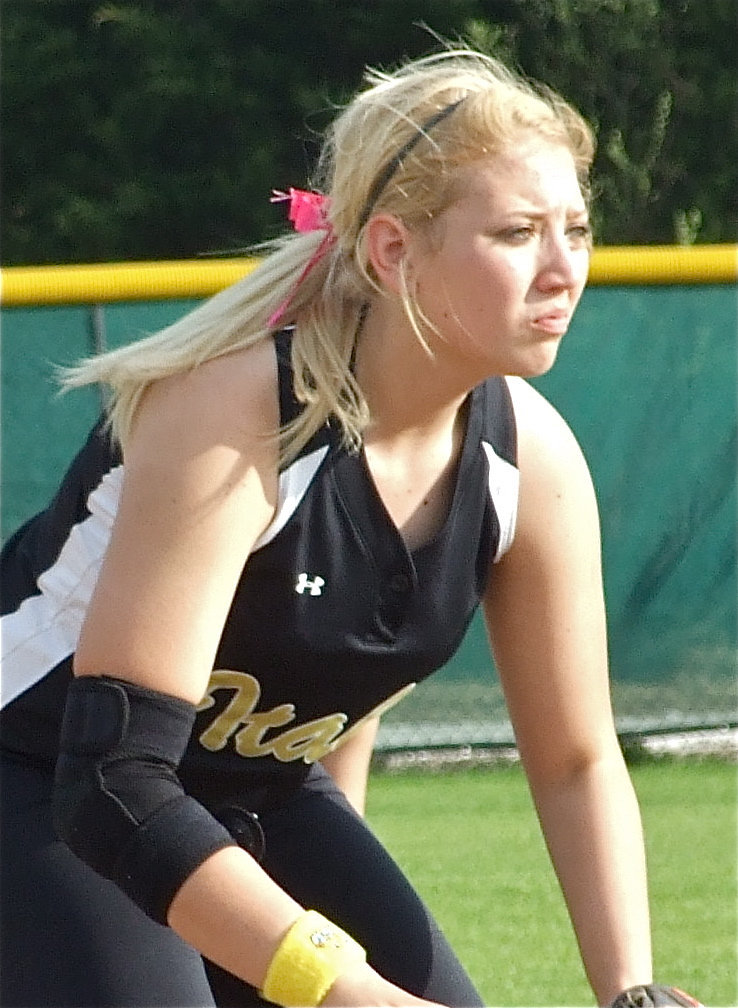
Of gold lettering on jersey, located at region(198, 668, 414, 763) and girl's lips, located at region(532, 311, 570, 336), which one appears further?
gold lettering on jersey, located at region(198, 668, 414, 763)

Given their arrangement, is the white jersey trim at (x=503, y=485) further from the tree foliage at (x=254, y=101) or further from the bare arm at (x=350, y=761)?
the tree foliage at (x=254, y=101)

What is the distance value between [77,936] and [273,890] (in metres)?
0.40

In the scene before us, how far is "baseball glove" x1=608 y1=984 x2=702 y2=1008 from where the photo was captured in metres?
2.28

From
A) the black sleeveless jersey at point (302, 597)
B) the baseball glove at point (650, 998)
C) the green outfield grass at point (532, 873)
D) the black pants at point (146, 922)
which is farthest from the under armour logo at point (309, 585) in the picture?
the green outfield grass at point (532, 873)

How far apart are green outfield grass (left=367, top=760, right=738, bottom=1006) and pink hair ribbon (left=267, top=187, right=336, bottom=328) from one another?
202 centimetres

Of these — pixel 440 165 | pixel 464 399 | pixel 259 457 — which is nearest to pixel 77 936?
pixel 259 457

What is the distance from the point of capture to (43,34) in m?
15.0

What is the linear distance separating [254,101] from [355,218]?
12.8m

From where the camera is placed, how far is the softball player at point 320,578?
2.11 metres

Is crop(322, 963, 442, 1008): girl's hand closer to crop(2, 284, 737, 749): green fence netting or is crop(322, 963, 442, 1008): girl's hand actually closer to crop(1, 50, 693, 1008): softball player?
crop(1, 50, 693, 1008): softball player

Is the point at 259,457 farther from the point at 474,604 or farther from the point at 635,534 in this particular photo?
the point at 635,534

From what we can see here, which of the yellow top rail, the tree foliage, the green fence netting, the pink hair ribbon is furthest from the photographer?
the tree foliage

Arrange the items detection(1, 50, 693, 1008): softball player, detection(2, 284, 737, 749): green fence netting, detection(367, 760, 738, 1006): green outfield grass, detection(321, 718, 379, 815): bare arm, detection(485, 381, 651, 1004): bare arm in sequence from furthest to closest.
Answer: detection(2, 284, 737, 749): green fence netting → detection(367, 760, 738, 1006): green outfield grass → detection(321, 718, 379, 815): bare arm → detection(485, 381, 651, 1004): bare arm → detection(1, 50, 693, 1008): softball player

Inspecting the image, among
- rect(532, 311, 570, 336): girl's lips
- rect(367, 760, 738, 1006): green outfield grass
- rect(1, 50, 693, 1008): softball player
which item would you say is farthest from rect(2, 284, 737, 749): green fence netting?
rect(532, 311, 570, 336): girl's lips
